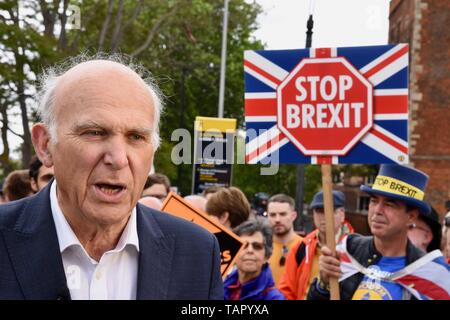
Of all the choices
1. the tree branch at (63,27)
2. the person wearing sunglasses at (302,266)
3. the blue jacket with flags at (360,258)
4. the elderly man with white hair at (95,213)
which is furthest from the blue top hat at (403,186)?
the tree branch at (63,27)

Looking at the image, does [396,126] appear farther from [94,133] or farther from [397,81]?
[94,133]

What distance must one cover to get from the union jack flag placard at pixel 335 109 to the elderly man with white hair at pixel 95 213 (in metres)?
2.06

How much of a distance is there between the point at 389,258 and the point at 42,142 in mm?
2919

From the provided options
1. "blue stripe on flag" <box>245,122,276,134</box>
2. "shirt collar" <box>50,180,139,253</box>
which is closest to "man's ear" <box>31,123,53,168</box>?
"shirt collar" <box>50,180,139,253</box>

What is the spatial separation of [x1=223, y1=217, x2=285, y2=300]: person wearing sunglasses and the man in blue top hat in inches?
20.6

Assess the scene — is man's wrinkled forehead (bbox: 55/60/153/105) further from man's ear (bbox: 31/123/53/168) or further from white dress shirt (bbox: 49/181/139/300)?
white dress shirt (bbox: 49/181/139/300)

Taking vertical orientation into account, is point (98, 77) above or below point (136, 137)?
above

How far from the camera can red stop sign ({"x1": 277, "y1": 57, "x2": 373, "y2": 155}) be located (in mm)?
4488

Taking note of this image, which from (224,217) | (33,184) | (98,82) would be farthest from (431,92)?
(98,82)

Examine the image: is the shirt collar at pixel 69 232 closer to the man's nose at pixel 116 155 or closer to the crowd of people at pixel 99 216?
the crowd of people at pixel 99 216

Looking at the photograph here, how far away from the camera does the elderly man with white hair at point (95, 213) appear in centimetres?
233

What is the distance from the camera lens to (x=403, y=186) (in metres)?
5.12
